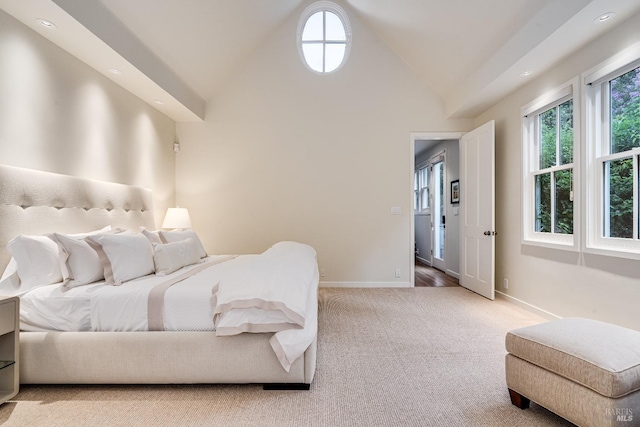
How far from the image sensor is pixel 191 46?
381cm

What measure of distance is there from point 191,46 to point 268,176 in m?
1.90

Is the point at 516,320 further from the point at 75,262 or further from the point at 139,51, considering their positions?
the point at 139,51

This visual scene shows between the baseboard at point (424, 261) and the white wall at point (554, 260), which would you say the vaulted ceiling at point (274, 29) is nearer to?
the white wall at point (554, 260)

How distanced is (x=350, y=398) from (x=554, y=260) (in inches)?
103

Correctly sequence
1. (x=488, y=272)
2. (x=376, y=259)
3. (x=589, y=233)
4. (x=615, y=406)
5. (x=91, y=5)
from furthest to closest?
(x=376, y=259) → (x=488, y=272) → (x=589, y=233) → (x=91, y=5) → (x=615, y=406)

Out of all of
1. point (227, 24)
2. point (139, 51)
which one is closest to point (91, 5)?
point (139, 51)

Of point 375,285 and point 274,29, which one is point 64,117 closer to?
point 274,29

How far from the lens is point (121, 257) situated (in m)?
2.40

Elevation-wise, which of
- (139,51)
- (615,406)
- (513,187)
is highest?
(139,51)

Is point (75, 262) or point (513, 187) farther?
point (513, 187)

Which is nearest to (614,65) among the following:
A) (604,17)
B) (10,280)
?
(604,17)

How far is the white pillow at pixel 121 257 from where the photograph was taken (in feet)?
7.63

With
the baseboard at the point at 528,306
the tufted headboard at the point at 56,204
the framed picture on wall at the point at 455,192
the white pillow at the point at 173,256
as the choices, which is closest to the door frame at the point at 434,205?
the framed picture on wall at the point at 455,192

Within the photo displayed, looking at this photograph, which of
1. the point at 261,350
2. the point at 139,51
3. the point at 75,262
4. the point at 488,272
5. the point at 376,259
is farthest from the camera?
the point at 376,259
